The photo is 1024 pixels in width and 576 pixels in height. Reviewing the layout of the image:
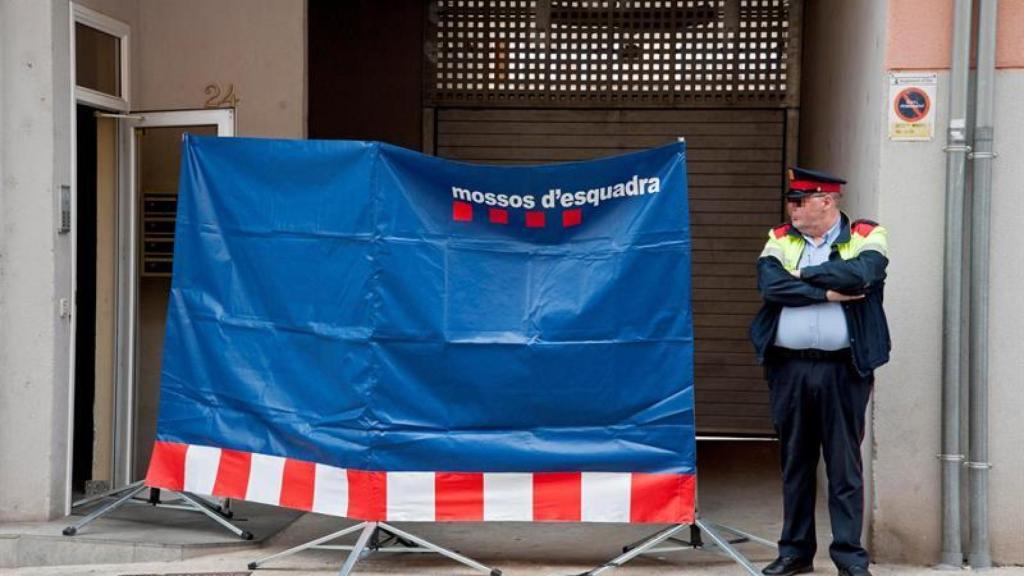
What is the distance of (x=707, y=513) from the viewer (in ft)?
25.0

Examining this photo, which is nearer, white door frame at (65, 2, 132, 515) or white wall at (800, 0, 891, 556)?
white wall at (800, 0, 891, 556)

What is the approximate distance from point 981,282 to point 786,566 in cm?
163

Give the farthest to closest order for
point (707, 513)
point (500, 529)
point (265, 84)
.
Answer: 1. point (265, 84)
2. point (707, 513)
3. point (500, 529)

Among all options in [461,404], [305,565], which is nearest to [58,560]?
[305,565]

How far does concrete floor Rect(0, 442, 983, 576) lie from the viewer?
6.20 metres

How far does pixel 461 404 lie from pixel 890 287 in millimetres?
2146

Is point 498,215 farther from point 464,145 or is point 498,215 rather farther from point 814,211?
Answer: point 464,145

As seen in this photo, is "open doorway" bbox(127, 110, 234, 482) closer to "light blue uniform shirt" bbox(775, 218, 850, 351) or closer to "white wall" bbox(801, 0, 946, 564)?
"light blue uniform shirt" bbox(775, 218, 850, 351)

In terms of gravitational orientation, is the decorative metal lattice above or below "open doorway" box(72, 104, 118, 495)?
above

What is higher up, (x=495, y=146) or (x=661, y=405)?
(x=495, y=146)

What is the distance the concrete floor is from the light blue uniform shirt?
3.88ft

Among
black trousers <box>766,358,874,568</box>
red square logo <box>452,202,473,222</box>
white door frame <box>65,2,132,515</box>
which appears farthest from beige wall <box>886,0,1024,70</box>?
white door frame <box>65,2,132,515</box>

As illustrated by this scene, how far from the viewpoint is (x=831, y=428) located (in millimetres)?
5832

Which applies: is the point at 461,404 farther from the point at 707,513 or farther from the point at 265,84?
the point at 265,84
